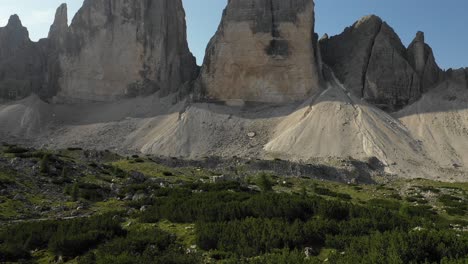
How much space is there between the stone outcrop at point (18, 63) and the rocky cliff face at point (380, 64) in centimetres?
5673

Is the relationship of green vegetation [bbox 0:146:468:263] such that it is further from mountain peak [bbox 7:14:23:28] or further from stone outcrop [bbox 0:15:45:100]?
mountain peak [bbox 7:14:23:28]

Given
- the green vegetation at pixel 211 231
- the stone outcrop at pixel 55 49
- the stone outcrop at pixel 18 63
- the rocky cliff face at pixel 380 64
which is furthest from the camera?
the stone outcrop at pixel 55 49

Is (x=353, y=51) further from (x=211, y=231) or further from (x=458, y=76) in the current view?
(x=211, y=231)

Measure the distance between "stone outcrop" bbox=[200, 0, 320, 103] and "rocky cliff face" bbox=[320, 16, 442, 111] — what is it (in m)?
7.12

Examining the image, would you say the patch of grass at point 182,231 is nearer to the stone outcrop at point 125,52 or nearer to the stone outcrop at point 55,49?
the stone outcrop at point 125,52

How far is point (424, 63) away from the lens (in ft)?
278

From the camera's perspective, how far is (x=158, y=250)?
520 inches

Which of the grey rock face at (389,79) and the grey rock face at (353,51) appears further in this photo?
the grey rock face at (353,51)

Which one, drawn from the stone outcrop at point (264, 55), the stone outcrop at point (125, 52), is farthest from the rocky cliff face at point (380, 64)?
the stone outcrop at point (125, 52)

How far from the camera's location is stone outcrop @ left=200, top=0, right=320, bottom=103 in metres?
80.1

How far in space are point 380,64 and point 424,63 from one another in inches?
335

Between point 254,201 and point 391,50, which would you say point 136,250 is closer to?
point 254,201

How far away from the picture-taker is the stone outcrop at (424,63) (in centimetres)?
8306

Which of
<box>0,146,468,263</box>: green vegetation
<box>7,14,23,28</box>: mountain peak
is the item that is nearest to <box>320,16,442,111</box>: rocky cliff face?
<box>0,146,468,263</box>: green vegetation
